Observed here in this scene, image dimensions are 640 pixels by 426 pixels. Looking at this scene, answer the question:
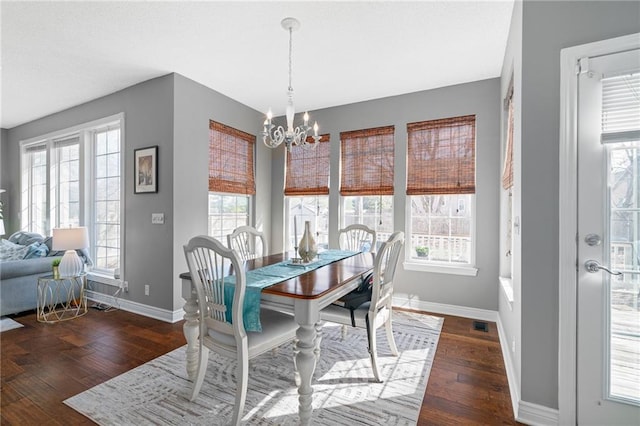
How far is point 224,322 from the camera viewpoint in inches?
66.4

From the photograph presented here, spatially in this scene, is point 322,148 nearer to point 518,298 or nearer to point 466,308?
point 466,308

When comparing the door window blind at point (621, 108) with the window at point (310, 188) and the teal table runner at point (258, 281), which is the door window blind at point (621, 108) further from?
the window at point (310, 188)

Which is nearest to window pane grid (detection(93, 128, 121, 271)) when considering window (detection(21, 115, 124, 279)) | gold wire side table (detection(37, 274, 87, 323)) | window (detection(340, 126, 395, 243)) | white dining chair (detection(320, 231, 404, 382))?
window (detection(21, 115, 124, 279))

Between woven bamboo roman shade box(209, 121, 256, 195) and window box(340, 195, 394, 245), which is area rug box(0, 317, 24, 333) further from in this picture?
window box(340, 195, 394, 245)

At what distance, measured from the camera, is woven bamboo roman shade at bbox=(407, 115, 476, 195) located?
338cm

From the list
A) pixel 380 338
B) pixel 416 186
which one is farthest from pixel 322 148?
pixel 380 338

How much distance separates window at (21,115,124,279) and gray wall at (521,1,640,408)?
13.8 feet

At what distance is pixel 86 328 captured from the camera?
3059 mm

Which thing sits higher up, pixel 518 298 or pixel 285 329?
pixel 518 298

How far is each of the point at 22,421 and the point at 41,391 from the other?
336 mm

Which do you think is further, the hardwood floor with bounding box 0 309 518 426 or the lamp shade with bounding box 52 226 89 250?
the lamp shade with bounding box 52 226 89 250

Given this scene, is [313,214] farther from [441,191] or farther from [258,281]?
[258,281]

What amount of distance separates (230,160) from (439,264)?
10.1 feet

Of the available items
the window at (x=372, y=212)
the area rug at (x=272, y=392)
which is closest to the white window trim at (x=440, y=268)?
the window at (x=372, y=212)
